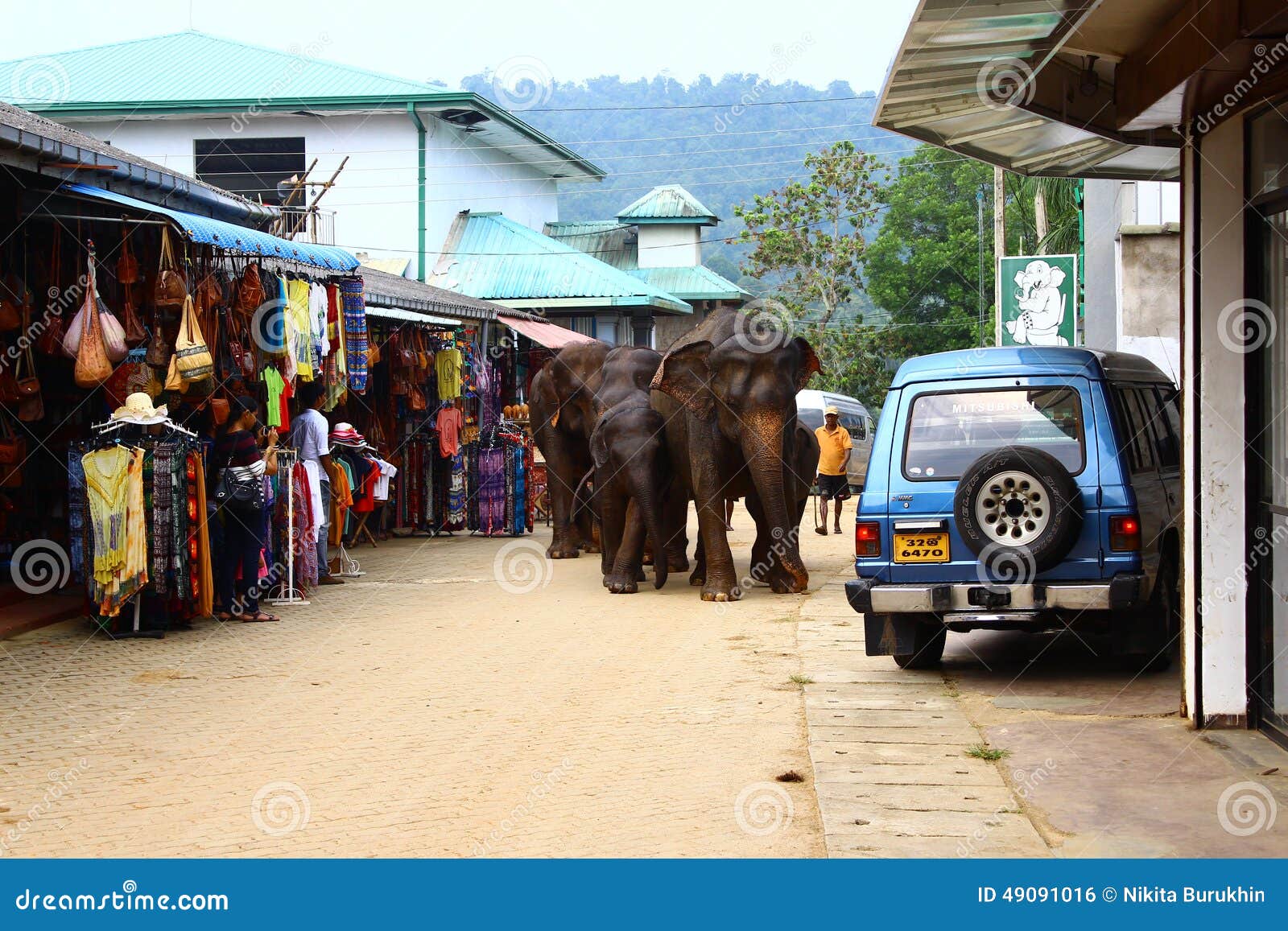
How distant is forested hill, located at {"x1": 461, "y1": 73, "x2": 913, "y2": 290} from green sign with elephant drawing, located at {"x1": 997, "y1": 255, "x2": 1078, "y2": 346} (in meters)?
57.6

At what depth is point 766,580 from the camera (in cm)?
1509

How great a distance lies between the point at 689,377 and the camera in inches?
572

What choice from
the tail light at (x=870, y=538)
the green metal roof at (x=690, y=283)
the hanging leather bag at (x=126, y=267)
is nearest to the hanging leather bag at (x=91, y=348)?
the hanging leather bag at (x=126, y=267)

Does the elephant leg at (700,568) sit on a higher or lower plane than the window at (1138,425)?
lower

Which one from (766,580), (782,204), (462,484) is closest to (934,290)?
(782,204)

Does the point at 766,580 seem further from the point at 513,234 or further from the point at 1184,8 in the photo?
the point at 513,234

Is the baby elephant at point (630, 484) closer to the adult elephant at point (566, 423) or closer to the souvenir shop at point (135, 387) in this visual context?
the adult elephant at point (566, 423)

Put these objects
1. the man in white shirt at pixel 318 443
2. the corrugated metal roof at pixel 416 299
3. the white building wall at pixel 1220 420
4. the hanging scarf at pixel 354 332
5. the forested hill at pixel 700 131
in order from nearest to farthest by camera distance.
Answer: the white building wall at pixel 1220 420, the man in white shirt at pixel 318 443, the hanging scarf at pixel 354 332, the corrugated metal roof at pixel 416 299, the forested hill at pixel 700 131

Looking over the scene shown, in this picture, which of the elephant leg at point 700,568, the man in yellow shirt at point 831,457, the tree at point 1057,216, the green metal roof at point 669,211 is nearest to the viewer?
the elephant leg at point 700,568

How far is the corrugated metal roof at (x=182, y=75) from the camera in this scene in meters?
32.5

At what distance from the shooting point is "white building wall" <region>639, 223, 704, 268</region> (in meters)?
40.5

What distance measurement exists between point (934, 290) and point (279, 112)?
82.3 ft

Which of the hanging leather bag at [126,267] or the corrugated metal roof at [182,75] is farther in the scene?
the corrugated metal roof at [182,75]

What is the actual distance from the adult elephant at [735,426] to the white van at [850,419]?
15.7m
